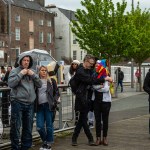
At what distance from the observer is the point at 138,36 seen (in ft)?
96.1

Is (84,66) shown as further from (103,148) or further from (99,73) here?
(103,148)

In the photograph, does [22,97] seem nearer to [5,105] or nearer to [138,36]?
[5,105]

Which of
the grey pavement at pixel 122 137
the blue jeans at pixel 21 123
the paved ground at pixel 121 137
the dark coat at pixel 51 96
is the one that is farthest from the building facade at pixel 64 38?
the blue jeans at pixel 21 123

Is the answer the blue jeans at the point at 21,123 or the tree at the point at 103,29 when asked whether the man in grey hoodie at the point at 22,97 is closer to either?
the blue jeans at the point at 21,123

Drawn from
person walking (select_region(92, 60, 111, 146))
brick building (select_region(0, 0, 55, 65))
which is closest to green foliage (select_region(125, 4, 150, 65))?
person walking (select_region(92, 60, 111, 146))

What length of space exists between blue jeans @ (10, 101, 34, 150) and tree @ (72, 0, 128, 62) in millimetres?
16436

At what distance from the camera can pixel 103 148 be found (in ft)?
27.9

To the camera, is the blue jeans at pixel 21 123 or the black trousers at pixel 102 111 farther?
the black trousers at pixel 102 111

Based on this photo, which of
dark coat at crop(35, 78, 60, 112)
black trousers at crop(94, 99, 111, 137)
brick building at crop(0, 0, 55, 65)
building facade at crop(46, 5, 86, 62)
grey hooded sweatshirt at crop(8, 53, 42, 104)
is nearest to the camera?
grey hooded sweatshirt at crop(8, 53, 42, 104)

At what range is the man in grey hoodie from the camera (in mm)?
7461

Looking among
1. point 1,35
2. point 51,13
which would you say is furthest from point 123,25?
point 51,13

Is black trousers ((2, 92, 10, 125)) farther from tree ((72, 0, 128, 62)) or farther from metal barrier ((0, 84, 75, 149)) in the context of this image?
tree ((72, 0, 128, 62))

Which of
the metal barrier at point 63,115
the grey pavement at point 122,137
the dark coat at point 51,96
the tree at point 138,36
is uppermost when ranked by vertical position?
the tree at point 138,36

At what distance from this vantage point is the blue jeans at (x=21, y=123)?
296 inches
